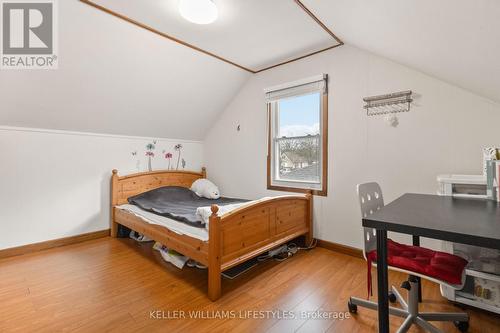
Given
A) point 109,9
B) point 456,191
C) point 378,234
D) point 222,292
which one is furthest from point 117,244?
point 456,191

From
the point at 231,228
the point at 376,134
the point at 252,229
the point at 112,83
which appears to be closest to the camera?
the point at 231,228

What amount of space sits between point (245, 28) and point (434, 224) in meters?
2.32

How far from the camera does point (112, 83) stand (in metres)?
2.78

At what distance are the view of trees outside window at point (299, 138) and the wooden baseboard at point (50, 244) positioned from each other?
2631mm

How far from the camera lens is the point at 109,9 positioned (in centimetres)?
212

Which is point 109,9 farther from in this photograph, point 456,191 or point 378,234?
point 456,191

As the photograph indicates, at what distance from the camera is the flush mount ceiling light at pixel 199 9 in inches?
74.7

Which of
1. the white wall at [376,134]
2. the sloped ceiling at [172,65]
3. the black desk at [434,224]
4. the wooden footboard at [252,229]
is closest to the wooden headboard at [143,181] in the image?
the sloped ceiling at [172,65]

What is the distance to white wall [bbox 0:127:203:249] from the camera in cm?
264

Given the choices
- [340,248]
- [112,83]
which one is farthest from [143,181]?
[340,248]

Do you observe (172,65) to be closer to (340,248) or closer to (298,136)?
(298,136)

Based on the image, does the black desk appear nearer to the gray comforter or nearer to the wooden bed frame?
the wooden bed frame

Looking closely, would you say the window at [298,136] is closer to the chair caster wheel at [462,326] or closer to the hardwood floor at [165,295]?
the hardwood floor at [165,295]

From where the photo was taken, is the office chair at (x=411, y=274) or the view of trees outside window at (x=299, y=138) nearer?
the office chair at (x=411, y=274)
